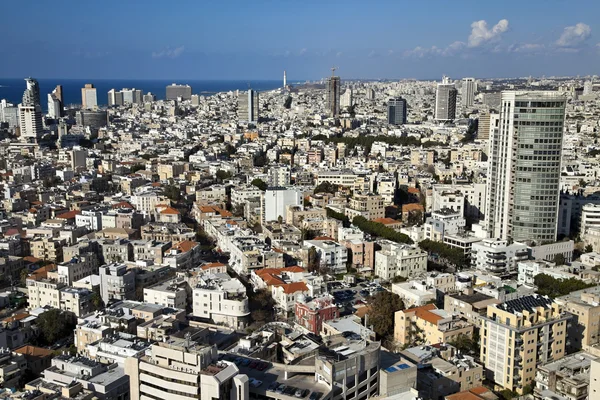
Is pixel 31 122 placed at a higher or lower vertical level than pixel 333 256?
higher

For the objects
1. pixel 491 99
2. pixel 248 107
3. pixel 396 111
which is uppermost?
pixel 491 99

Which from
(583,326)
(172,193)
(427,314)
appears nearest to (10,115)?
(172,193)

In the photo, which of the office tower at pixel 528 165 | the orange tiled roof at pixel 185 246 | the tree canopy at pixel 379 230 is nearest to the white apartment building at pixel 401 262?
the tree canopy at pixel 379 230

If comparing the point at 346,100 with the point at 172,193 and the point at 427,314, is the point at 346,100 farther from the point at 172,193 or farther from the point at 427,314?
the point at 427,314

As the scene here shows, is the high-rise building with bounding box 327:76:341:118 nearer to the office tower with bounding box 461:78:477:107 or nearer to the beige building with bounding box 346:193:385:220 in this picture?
the office tower with bounding box 461:78:477:107

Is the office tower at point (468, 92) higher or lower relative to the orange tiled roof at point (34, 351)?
higher

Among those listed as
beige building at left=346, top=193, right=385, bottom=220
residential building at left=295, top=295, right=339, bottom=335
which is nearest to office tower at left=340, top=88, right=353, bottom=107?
beige building at left=346, top=193, right=385, bottom=220

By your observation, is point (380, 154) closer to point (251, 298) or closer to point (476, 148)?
point (476, 148)

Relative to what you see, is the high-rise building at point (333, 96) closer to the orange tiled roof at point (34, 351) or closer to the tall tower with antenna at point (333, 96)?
the tall tower with antenna at point (333, 96)
